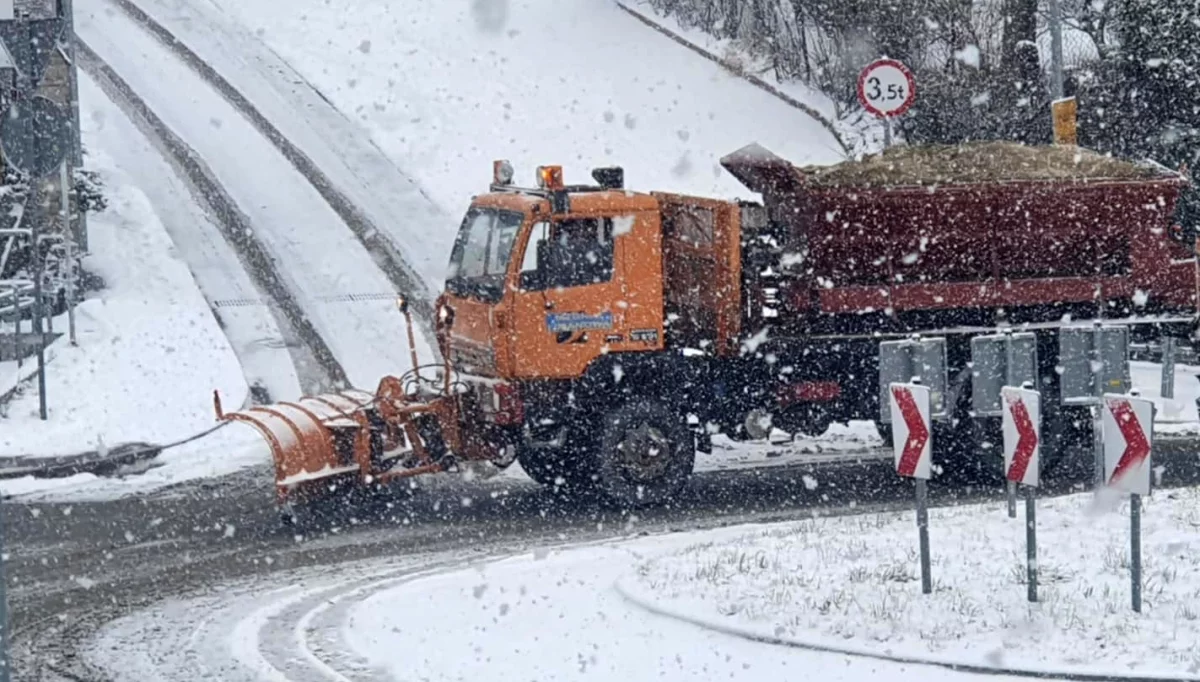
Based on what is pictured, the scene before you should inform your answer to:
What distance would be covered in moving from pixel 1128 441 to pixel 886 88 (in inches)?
342

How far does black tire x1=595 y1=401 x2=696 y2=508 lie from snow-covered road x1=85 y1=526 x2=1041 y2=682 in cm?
230

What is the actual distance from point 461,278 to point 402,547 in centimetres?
276

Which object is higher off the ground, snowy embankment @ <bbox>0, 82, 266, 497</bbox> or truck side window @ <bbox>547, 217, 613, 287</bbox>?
truck side window @ <bbox>547, 217, 613, 287</bbox>

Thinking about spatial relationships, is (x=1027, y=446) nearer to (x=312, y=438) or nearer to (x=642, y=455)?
(x=642, y=455)

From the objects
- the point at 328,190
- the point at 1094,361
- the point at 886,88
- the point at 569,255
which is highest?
the point at 886,88

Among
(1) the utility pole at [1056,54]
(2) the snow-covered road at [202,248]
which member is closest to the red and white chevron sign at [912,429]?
(2) the snow-covered road at [202,248]

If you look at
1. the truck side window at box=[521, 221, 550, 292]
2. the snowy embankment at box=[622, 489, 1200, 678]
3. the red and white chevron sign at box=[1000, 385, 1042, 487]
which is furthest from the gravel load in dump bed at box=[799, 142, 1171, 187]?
the red and white chevron sign at box=[1000, 385, 1042, 487]

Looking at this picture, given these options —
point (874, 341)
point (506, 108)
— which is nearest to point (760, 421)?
point (874, 341)

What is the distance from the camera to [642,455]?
572 inches

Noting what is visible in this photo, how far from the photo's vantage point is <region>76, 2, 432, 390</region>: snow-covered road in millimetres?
20609

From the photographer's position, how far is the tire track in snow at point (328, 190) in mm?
22344

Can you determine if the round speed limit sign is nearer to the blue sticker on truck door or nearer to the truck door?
the truck door

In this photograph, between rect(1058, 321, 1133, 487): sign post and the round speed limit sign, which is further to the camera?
the round speed limit sign

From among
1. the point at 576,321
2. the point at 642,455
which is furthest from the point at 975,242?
the point at 576,321
